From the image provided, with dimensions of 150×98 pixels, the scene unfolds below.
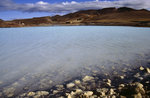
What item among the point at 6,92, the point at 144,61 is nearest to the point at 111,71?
the point at 144,61

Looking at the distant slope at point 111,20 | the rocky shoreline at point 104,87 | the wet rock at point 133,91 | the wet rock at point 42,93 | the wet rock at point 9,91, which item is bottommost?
the wet rock at point 9,91

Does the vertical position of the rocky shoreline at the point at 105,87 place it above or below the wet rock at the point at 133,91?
below

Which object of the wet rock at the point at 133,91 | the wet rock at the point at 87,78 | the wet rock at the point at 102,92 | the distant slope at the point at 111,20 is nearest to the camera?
the wet rock at the point at 133,91

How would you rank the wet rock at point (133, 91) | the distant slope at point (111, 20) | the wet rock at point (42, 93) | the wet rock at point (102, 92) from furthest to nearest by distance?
the distant slope at point (111, 20) < the wet rock at point (42, 93) < the wet rock at point (102, 92) < the wet rock at point (133, 91)

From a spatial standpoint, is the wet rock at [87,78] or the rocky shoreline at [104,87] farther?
the wet rock at [87,78]

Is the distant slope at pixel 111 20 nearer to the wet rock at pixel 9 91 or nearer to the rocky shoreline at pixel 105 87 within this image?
the rocky shoreline at pixel 105 87

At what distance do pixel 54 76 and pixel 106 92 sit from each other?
2064mm

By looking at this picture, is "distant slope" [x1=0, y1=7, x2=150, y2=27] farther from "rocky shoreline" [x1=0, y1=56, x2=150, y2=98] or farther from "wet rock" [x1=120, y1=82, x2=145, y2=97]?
"wet rock" [x1=120, y1=82, x2=145, y2=97]

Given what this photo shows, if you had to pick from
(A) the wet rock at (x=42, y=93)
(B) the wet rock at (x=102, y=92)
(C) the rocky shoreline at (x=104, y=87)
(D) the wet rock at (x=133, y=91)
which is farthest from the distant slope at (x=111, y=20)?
(A) the wet rock at (x=42, y=93)

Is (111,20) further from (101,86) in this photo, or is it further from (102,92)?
(102,92)

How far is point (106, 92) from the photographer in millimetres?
3432

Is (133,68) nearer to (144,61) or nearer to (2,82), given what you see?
(144,61)

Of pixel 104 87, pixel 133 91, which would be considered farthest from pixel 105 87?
pixel 133 91

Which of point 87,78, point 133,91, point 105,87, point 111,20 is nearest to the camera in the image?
point 133,91
